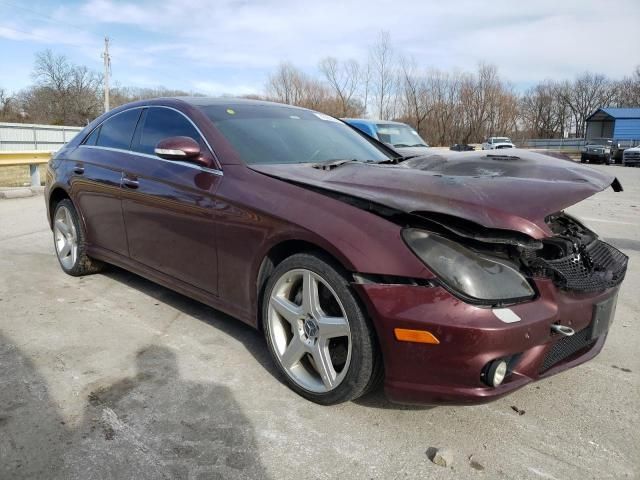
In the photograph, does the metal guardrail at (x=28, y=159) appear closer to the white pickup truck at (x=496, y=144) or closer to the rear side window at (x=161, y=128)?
the rear side window at (x=161, y=128)

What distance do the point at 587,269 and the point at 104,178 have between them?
11.1 ft

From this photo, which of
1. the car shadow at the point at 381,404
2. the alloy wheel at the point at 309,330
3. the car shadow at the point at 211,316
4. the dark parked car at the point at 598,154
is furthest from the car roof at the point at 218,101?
the dark parked car at the point at 598,154

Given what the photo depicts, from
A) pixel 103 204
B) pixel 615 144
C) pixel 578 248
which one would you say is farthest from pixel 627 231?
pixel 615 144

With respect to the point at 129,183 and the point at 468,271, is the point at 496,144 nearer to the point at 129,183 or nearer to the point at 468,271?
the point at 129,183

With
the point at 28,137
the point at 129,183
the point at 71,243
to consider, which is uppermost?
the point at 28,137

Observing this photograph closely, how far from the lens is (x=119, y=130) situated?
4.20 metres

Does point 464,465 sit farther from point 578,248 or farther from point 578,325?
point 578,248

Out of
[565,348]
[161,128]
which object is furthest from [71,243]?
[565,348]

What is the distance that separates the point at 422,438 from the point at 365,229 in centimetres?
98

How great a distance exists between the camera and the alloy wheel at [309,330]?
8.26 feet

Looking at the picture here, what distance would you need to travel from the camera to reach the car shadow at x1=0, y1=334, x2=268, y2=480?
2.12 meters

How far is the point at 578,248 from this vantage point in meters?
2.62

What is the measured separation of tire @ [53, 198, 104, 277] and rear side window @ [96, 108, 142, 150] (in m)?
0.74

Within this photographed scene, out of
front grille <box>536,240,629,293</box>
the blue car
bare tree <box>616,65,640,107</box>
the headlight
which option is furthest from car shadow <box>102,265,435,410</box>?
bare tree <box>616,65,640,107</box>
